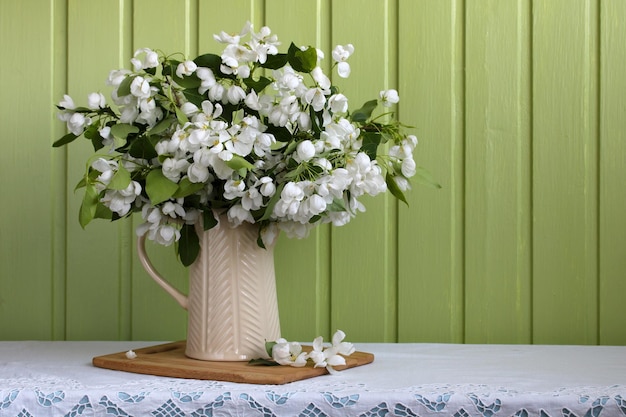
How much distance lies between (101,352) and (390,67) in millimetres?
705

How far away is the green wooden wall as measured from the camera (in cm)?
136

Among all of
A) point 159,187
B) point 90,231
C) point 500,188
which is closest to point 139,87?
point 159,187

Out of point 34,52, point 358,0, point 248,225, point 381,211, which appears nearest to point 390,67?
point 358,0

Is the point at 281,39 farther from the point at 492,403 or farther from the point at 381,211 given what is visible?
the point at 492,403

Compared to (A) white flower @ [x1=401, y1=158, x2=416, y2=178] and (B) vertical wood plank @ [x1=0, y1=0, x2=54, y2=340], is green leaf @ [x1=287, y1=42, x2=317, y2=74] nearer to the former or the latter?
(A) white flower @ [x1=401, y1=158, x2=416, y2=178]

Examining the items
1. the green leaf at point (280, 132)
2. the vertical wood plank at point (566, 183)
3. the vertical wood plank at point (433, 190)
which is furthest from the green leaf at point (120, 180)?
the vertical wood plank at point (566, 183)

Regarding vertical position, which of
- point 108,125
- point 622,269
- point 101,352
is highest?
point 108,125

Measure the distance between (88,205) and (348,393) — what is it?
419 millimetres

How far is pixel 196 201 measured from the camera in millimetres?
1069

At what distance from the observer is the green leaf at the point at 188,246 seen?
1.11 m

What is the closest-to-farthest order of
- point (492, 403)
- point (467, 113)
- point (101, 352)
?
point (492, 403)
point (101, 352)
point (467, 113)

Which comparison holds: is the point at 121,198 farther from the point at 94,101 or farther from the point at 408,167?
the point at 408,167

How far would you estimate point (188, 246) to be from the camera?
1112 mm

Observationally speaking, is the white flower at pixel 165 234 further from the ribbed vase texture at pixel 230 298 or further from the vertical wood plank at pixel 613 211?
the vertical wood plank at pixel 613 211
